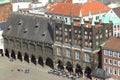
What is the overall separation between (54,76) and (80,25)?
17907mm

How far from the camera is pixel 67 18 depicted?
18275cm

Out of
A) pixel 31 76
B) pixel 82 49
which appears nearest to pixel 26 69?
pixel 31 76

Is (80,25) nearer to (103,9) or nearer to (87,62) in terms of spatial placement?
(87,62)

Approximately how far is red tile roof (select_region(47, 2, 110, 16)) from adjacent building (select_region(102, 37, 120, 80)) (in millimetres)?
31399

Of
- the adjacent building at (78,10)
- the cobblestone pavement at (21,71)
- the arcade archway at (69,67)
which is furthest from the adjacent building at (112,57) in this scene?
the adjacent building at (78,10)

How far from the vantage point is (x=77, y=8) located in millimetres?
183125

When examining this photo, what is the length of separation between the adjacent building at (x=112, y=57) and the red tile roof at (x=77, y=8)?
31.4 meters

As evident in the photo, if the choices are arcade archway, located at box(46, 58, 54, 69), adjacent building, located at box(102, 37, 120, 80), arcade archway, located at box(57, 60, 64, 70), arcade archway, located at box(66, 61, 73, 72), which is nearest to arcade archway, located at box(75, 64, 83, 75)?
arcade archway, located at box(66, 61, 73, 72)

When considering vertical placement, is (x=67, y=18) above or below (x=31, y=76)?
above

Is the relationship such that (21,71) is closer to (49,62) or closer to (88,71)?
(49,62)

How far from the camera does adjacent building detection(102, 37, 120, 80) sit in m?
147

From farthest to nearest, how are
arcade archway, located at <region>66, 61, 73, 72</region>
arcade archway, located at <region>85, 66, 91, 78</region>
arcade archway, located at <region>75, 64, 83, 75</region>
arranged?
1. arcade archway, located at <region>66, 61, 73, 72</region>
2. arcade archway, located at <region>75, 64, 83, 75</region>
3. arcade archway, located at <region>85, 66, 91, 78</region>

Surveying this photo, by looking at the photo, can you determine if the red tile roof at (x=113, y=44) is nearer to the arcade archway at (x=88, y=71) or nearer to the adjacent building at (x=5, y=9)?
the arcade archway at (x=88, y=71)

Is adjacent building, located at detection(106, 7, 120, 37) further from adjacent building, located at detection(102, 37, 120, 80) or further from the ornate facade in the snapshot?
adjacent building, located at detection(102, 37, 120, 80)
